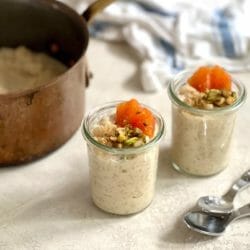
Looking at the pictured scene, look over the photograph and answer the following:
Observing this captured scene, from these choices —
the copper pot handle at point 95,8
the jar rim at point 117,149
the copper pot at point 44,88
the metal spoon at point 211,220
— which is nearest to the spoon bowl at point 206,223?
the metal spoon at point 211,220

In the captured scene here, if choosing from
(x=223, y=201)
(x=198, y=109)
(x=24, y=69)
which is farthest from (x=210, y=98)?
(x=24, y=69)

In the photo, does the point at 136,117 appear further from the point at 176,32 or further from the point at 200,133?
the point at 176,32

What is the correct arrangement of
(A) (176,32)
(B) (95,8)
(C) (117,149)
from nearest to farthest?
(C) (117,149), (B) (95,8), (A) (176,32)

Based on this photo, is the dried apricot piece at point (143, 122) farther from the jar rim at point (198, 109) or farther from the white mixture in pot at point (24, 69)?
the white mixture in pot at point (24, 69)

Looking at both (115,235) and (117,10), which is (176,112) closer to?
(115,235)

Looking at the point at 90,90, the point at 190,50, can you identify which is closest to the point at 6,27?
the point at 90,90

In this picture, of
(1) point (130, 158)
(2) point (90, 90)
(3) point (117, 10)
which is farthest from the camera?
(3) point (117, 10)
